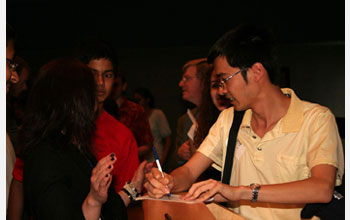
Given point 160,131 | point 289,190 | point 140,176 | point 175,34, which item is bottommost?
point 160,131

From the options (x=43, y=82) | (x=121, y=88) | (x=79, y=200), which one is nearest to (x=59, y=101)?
(x=43, y=82)

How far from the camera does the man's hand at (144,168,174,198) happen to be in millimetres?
1908

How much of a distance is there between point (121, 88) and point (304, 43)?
15.8 ft

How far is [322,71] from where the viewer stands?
793 cm

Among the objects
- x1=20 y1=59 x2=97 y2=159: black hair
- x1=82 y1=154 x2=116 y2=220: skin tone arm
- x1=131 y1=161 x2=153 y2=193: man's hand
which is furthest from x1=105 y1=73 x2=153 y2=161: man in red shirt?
x1=82 y1=154 x2=116 y2=220: skin tone arm

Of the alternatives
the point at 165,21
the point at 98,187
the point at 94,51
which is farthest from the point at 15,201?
the point at 165,21

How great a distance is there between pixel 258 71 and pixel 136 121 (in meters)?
2.14

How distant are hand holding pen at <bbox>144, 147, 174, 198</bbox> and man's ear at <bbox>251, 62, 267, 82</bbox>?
646mm

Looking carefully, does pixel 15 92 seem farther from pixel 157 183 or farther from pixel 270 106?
pixel 270 106

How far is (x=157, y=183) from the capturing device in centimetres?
195

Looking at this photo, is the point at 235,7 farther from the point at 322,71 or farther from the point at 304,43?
the point at 322,71

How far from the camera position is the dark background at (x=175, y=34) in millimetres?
7625

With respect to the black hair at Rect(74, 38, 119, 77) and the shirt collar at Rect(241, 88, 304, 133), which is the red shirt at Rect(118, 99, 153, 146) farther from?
the shirt collar at Rect(241, 88, 304, 133)

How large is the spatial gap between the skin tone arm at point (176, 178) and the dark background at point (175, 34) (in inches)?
228
